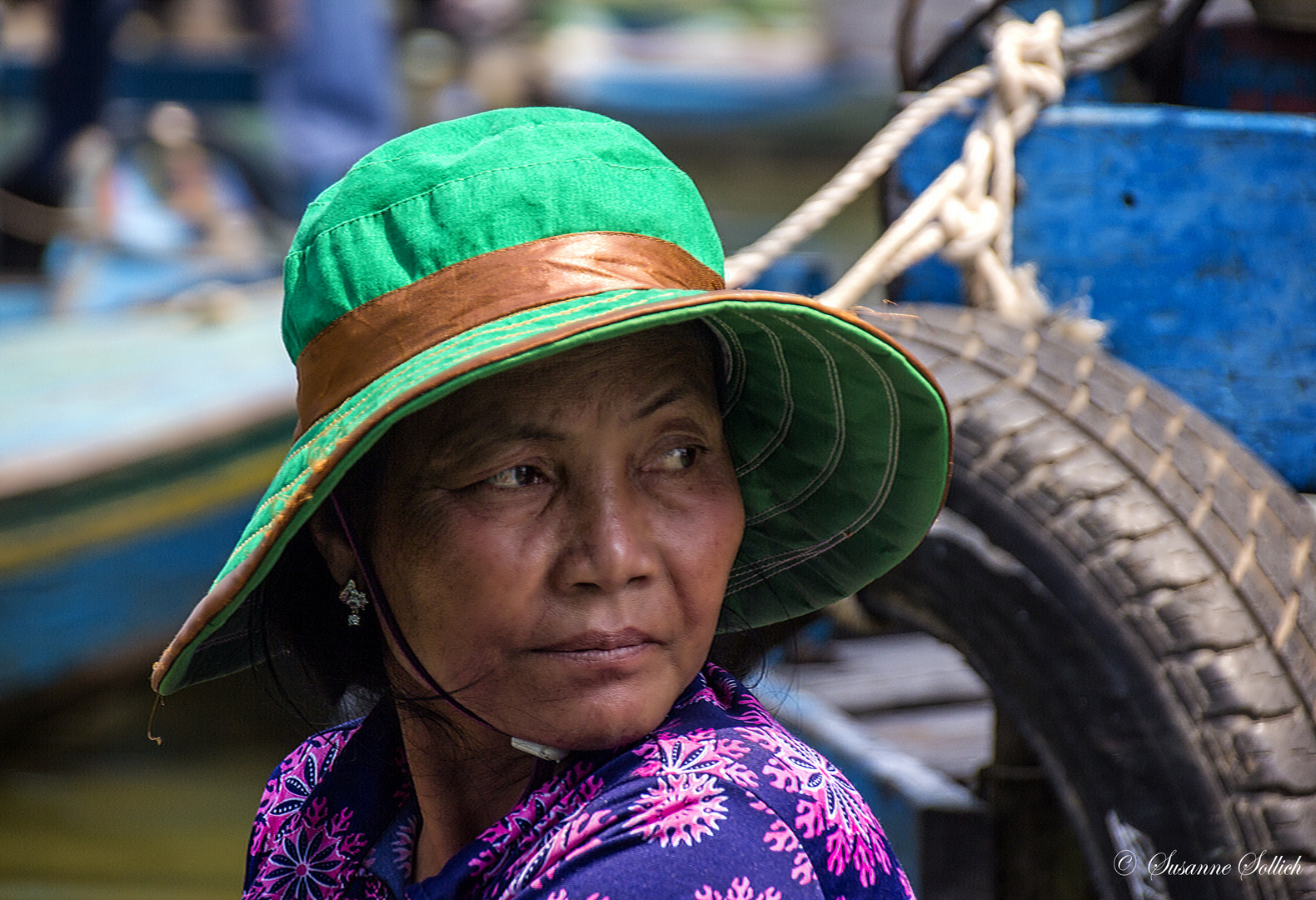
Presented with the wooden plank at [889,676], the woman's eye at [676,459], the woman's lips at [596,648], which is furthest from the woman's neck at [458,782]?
the wooden plank at [889,676]

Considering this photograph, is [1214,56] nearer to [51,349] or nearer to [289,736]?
[51,349]

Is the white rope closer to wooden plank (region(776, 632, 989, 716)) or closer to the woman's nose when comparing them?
the woman's nose

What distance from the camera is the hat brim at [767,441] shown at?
0.79m

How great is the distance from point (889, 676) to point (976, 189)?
1.59m

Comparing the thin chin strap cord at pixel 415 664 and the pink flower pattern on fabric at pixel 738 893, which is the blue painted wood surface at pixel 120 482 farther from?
the pink flower pattern on fabric at pixel 738 893

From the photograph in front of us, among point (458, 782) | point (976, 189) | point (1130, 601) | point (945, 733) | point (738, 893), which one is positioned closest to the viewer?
point (738, 893)

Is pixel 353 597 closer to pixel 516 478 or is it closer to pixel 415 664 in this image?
pixel 415 664

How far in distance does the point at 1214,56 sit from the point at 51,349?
3009 mm

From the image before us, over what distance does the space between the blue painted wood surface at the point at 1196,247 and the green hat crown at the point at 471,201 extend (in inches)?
36.4

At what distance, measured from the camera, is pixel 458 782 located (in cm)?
101

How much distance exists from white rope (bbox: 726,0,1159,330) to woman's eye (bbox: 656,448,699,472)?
28.2 inches

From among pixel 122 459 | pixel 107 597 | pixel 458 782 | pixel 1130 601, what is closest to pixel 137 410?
pixel 122 459

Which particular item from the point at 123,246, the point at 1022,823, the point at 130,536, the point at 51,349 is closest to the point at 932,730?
the point at 1022,823

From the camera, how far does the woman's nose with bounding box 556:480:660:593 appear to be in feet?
2.77
